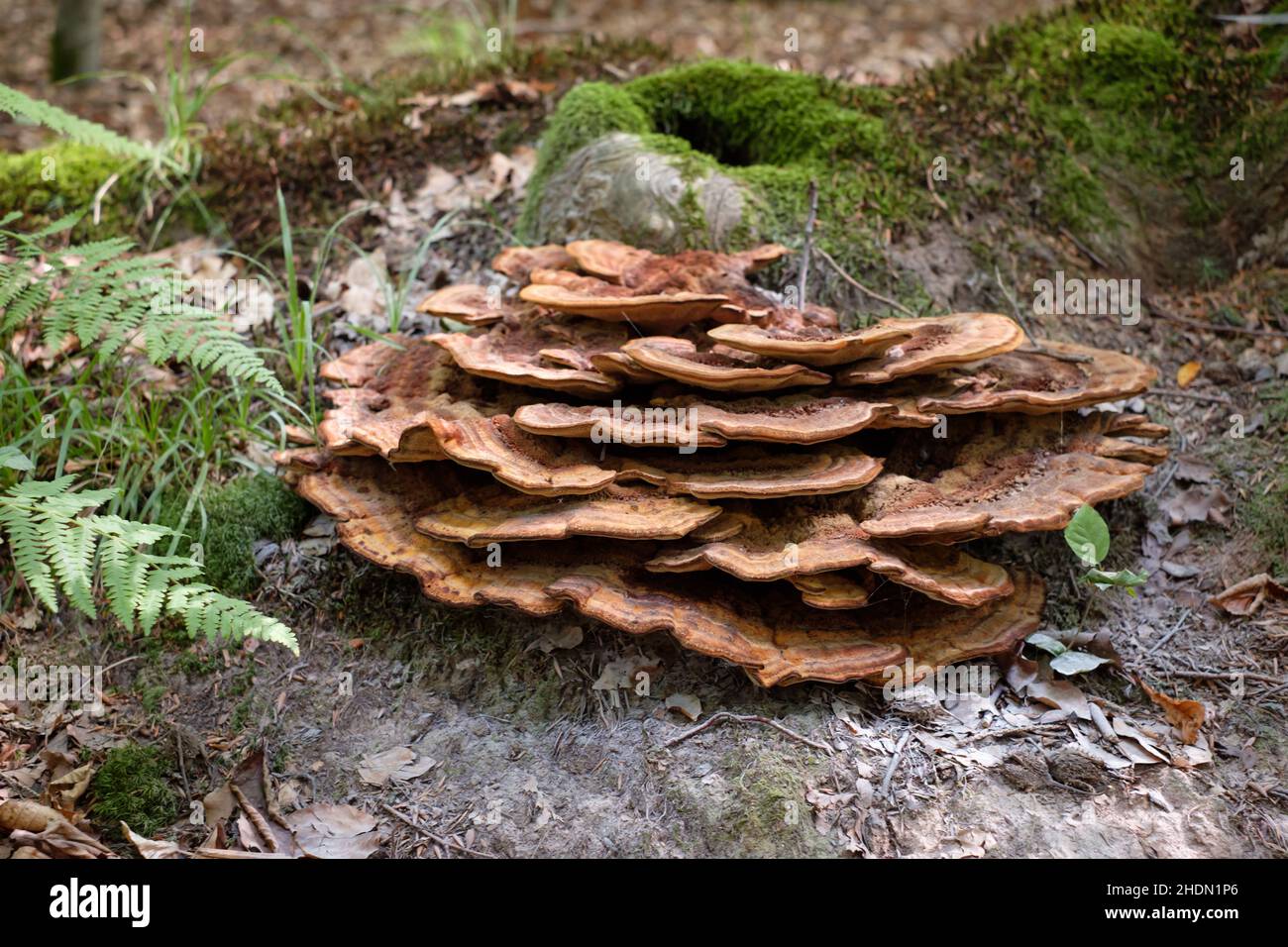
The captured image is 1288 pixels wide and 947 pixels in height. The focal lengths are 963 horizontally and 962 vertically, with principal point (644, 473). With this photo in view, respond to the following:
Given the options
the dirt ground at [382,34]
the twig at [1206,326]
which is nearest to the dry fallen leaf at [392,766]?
the twig at [1206,326]

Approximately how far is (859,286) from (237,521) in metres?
3.28

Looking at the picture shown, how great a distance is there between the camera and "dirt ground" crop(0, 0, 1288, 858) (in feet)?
10.9

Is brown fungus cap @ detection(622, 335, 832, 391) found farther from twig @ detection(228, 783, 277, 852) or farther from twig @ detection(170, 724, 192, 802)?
twig @ detection(170, 724, 192, 802)

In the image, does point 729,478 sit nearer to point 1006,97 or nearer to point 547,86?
point 1006,97

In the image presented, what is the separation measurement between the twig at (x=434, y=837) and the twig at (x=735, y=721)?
749mm

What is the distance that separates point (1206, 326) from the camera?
17.4ft

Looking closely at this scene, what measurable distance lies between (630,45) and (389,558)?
5.13 metres

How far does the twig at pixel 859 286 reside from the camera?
16.4 ft

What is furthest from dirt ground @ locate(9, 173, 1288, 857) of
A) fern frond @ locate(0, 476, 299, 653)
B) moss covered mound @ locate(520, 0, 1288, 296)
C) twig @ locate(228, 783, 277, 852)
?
moss covered mound @ locate(520, 0, 1288, 296)

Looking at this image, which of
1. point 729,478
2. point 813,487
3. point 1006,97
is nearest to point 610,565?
point 729,478

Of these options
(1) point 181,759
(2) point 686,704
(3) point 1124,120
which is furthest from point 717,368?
(3) point 1124,120

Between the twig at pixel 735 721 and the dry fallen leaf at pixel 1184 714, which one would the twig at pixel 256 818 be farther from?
the dry fallen leaf at pixel 1184 714

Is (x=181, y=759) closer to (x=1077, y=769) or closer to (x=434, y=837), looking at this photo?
(x=434, y=837)

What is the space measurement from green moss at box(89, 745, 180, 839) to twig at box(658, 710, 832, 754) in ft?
6.03
